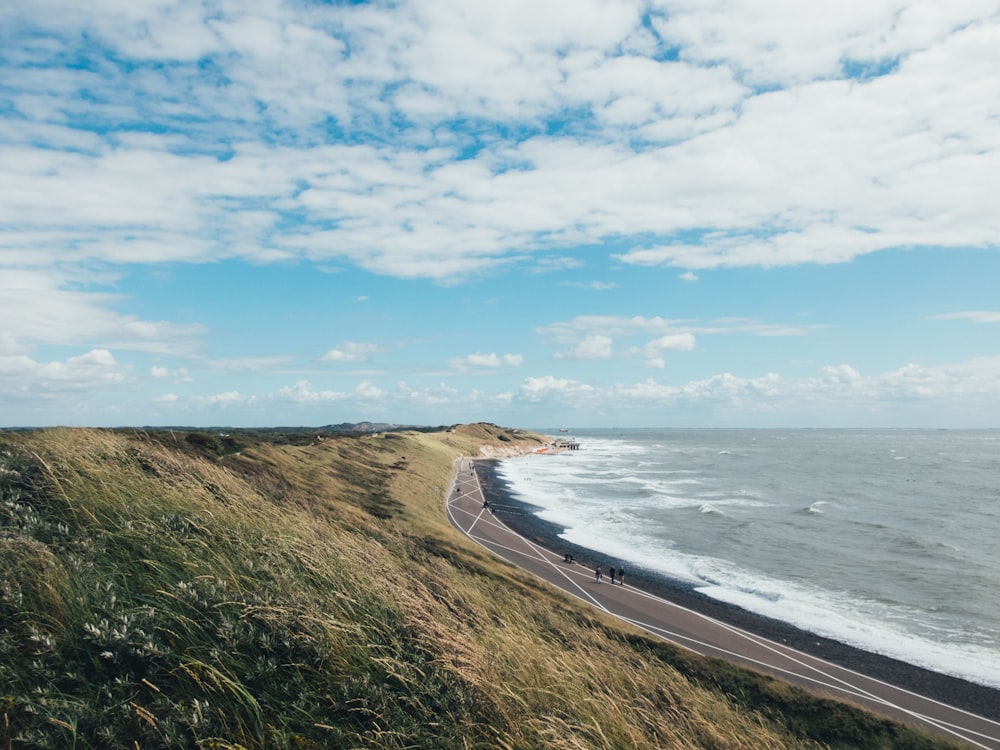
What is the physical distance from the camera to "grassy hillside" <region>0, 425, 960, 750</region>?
5434 mm

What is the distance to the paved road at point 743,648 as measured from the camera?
19766 mm

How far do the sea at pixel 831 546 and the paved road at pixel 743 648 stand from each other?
367cm

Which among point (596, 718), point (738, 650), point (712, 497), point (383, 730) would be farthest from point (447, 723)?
point (712, 497)

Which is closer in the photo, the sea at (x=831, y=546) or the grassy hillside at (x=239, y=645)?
the grassy hillside at (x=239, y=645)

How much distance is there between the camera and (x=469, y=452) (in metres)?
139

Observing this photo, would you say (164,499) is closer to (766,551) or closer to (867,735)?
(867,735)

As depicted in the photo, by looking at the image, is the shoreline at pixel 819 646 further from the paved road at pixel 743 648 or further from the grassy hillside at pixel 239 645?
the grassy hillside at pixel 239 645

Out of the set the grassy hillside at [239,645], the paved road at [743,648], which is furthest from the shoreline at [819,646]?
the grassy hillside at [239,645]

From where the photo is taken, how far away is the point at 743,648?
82.5 feet

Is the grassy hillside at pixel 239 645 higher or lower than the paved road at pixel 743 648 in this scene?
higher

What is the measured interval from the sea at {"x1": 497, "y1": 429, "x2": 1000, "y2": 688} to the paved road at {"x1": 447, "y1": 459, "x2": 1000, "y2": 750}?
3668mm

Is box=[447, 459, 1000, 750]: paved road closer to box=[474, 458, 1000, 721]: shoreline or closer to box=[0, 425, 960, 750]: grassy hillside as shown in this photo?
box=[474, 458, 1000, 721]: shoreline

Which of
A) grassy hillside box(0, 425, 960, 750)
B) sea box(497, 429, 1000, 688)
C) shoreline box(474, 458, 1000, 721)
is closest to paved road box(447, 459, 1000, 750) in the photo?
shoreline box(474, 458, 1000, 721)

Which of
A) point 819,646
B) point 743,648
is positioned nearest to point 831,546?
point 819,646
